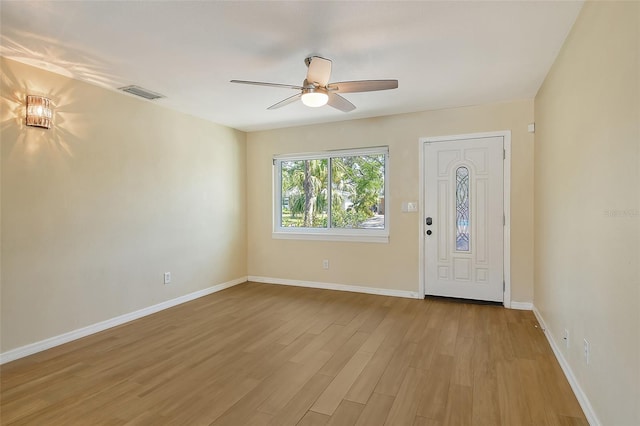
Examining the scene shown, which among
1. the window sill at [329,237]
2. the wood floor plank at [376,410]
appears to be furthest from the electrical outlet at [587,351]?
the window sill at [329,237]

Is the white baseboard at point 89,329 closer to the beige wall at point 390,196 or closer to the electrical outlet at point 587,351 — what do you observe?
the beige wall at point 390,196

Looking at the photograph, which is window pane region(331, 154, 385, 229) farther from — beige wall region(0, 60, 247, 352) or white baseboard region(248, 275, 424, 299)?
beige wall region(0, 60, 247, 352)

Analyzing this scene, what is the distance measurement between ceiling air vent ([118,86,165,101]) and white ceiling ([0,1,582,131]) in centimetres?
13

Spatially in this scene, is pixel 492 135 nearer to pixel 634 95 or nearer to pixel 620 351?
pixel 634 95

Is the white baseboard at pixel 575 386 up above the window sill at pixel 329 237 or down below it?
below

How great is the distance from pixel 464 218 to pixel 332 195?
1853mm

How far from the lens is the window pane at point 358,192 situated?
15.4 feet

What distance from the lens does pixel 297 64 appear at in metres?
2.84

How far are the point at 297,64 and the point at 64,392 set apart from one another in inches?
117

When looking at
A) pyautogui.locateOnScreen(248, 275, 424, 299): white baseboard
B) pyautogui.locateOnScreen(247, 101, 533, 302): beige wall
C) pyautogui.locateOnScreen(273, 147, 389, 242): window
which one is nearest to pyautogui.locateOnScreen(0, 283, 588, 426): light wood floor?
pyautogui.locateOnScreen(248, 275, 424, 299): white baseboard

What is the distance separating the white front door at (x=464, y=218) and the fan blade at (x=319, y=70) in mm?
2212

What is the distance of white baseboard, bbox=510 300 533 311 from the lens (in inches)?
151

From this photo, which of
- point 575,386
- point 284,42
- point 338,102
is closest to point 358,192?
point 338,102

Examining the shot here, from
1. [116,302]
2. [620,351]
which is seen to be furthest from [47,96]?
[620,351]
